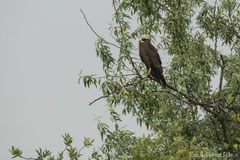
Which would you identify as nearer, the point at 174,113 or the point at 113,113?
the point at 174,113

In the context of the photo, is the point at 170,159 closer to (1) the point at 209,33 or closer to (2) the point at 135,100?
(2) the point at 135,100

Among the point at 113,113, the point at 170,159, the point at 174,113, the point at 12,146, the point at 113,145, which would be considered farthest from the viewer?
the point at 113,113

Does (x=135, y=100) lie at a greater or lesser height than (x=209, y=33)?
lesser

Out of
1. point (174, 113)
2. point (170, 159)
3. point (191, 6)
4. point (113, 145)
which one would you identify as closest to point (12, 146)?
point (170, 159)

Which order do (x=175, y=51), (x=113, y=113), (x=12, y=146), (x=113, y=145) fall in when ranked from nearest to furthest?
(x=12, y=146)
(x=113, y=145)
(x=113, y=113)
(x=175, y=51)

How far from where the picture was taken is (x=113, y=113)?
7504 mm

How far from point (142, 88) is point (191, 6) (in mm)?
2345

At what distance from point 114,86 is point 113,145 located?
1378mm

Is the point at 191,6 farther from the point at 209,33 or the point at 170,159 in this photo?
the point at 170,159

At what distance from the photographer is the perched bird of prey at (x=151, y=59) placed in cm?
623

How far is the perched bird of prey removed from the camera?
623cm

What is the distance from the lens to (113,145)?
652cm

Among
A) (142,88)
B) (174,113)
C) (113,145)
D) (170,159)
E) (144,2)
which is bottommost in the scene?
(170,159)

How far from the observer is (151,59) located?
6.61 meters
